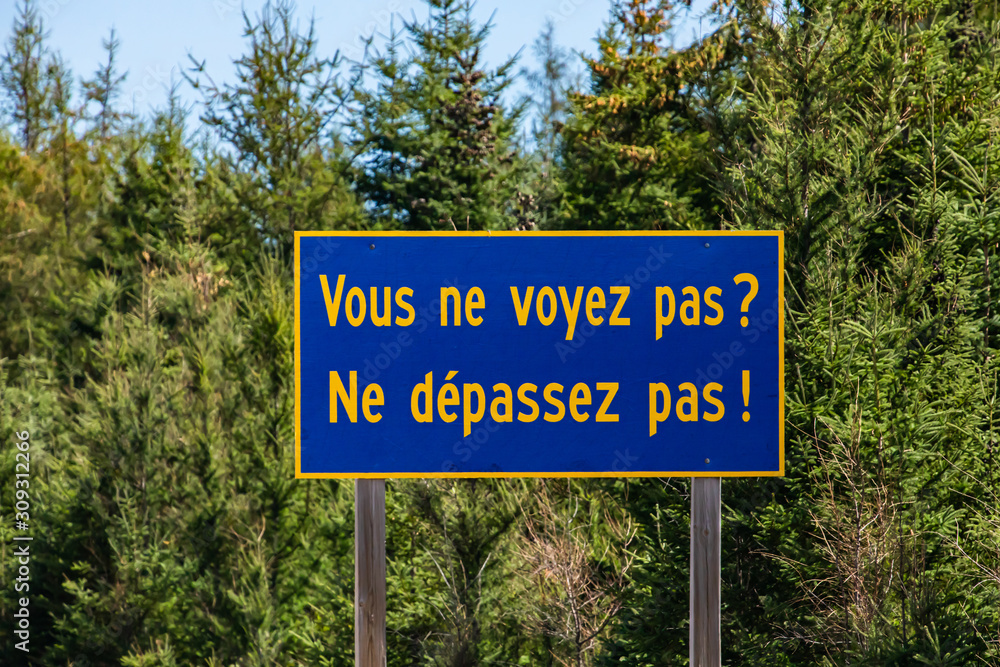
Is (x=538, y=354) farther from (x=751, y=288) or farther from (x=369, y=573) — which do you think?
(x=369, y=573)

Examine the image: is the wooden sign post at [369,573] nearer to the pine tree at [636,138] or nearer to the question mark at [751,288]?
the question mark at [751,288]

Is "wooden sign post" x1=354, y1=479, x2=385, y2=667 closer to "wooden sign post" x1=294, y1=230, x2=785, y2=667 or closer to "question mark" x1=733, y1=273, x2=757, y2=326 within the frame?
"wooden sign post" x1=294, y1=230, x2=785, y2=667

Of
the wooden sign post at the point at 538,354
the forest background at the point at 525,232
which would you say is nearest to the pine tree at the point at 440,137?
the forest background at the point at 525,232

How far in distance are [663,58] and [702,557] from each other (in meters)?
14.3

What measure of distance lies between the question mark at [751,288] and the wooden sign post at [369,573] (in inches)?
66.7

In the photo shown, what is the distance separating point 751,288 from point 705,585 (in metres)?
1.30

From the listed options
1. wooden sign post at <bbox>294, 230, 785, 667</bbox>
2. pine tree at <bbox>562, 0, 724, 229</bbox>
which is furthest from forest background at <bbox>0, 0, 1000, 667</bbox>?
wooden sign post at <bbox>294, 230, 785, 667</bbox>

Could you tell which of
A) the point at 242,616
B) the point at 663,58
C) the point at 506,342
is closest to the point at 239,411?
the point at 242,616

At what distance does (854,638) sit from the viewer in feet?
16.9

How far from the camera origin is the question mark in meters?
3.57

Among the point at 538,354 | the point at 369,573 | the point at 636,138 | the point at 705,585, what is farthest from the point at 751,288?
the point at 636,138

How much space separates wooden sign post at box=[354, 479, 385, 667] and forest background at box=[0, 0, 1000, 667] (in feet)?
9.49

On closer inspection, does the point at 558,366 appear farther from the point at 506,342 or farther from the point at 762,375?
the point at 762,375

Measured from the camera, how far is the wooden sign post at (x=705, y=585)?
3691mm
